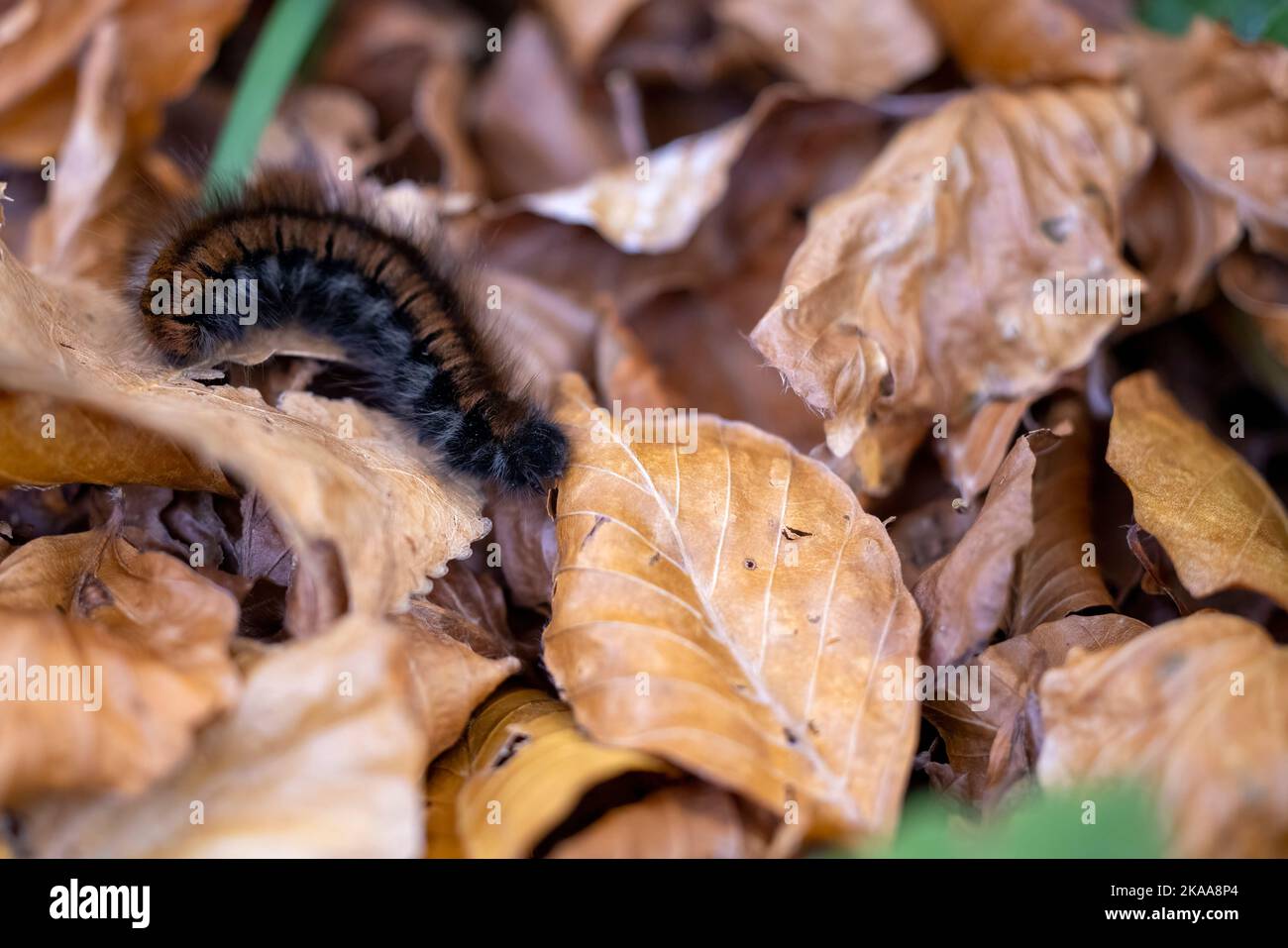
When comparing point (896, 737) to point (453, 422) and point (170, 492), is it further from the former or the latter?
point (170, 492)

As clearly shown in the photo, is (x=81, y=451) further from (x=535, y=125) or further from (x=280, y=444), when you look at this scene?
(x=535, y=125)

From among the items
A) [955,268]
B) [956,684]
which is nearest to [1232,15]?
[955,268]

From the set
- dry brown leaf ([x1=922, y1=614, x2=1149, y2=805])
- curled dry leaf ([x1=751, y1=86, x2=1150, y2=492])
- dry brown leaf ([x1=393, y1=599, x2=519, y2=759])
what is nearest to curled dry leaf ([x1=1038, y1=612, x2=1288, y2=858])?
dry brown leaf ([x1=922, y1=614, x2=1149, y2=805])

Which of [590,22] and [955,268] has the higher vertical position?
[590,22]

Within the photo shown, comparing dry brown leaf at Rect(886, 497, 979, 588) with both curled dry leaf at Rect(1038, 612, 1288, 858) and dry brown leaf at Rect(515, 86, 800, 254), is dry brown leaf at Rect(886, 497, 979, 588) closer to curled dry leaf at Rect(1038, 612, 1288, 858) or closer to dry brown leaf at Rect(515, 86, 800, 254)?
curled dry leaf at Rect(1038, 612, 1288, 858)

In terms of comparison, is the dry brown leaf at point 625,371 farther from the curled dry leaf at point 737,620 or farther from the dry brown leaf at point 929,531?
the dry brown leaf at point 929,531
